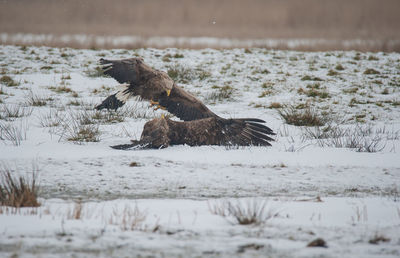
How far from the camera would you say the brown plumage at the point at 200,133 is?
618 centimetres

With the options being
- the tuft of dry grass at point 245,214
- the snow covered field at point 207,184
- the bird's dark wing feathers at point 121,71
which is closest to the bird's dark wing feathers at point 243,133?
the snow covered field at point 207,184

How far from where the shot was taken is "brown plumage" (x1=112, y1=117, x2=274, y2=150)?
618 cm

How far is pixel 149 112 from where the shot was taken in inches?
373

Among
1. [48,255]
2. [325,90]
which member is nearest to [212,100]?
[325,90]

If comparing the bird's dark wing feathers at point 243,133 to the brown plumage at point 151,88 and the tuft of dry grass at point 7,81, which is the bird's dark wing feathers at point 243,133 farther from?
the tuft of dry grass at point 7,81

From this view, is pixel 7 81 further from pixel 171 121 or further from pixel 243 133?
pixel 243 133

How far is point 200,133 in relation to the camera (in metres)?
6.38

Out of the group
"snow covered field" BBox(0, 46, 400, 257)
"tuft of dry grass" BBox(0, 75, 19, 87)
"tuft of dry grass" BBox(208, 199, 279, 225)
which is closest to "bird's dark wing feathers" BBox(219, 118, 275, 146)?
"snow covered field" BBox(0, 46, 400, 257)

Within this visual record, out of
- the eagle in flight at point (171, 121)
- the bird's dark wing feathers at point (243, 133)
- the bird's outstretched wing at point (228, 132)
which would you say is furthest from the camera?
the bird's dark wing feathers at point (243, 133)

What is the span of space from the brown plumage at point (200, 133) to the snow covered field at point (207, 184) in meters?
0.15

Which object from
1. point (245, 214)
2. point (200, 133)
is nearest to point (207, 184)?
point (245, 214)

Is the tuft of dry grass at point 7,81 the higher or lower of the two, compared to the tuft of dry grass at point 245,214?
higher

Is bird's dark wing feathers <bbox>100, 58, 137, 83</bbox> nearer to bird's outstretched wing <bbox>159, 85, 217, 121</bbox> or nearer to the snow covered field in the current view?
bird's outstretched wing <bbox>159, 85, 217, 121</bbox>

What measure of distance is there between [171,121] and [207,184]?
1.80 metres
